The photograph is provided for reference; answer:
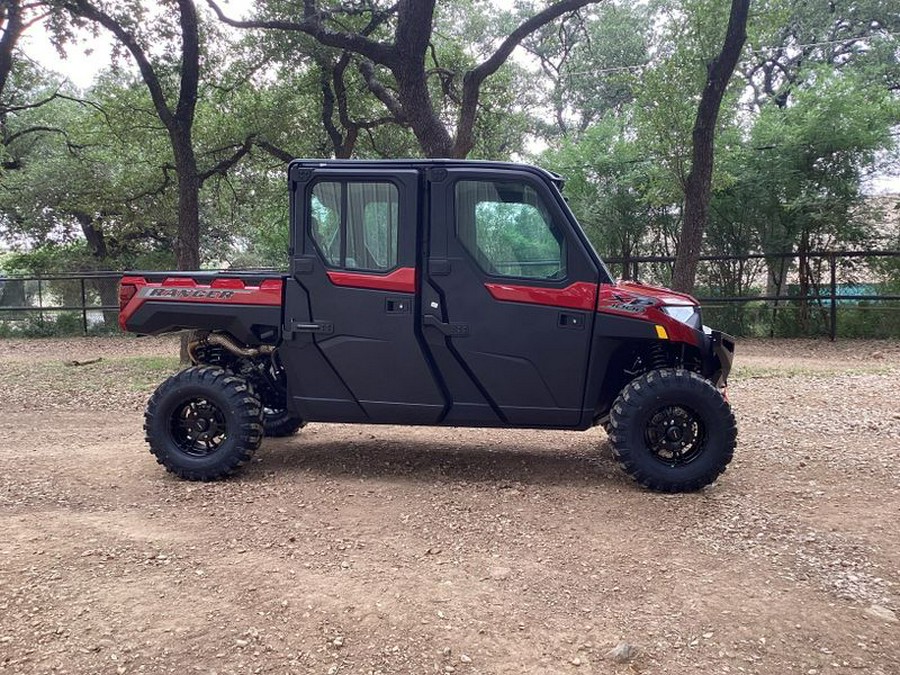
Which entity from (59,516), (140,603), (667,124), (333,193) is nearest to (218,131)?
(667,124)

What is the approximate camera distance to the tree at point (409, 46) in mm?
9852

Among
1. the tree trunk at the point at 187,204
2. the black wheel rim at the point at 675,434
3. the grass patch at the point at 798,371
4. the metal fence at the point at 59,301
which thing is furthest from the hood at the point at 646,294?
the metal fence at the point at 59,301

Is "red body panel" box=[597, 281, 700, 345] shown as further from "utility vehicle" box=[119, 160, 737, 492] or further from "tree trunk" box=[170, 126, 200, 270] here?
"tree trunk" box=[170, 126, 200, 270]

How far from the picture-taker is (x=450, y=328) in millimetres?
4520

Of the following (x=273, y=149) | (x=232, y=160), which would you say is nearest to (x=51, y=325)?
(x=232, y=160)

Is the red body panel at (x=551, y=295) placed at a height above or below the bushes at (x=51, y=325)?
above

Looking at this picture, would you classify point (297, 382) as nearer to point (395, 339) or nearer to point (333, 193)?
point (395, 339)

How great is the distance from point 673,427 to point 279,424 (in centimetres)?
321

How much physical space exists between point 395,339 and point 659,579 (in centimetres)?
224

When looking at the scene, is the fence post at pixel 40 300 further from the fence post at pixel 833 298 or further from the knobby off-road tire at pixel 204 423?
the fence post at pixel 833 298

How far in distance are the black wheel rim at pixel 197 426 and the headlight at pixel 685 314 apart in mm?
3092

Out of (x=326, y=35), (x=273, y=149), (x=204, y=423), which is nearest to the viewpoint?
(x=204, y=423)

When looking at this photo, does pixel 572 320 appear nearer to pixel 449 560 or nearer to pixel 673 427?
pixel 673 427

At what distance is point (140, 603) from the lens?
288 centimetres
